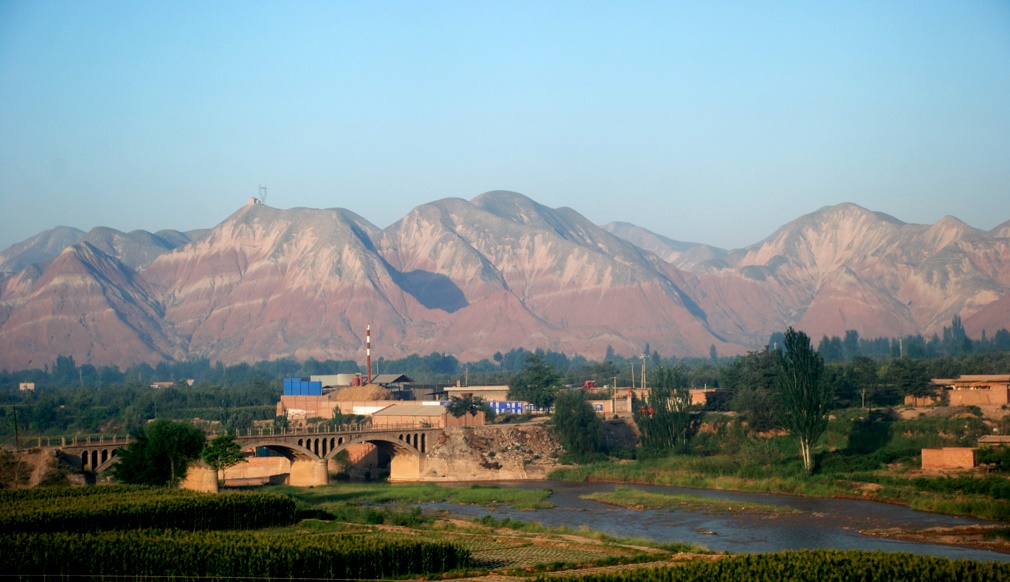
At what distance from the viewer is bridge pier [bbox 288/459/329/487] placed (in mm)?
84625

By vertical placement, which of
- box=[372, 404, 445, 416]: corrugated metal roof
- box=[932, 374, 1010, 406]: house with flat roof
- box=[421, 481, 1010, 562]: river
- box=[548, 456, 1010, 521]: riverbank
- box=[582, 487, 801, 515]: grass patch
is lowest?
box=[421, 481, 1010, 562]: river

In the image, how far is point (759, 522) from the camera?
198 ft

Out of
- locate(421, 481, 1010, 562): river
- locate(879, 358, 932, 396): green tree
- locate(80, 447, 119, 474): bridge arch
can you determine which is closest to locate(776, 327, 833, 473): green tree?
locate(421, 481, 1010, 562): river

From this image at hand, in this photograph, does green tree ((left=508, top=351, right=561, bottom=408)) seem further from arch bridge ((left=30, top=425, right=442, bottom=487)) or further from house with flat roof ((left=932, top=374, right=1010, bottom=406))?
house with flat roof ((left=932, top=374, right=1010, bottom=406))

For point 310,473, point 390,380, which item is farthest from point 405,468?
point 390,380

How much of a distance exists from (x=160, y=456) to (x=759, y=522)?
120 feet

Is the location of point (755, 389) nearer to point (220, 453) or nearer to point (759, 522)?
point (759, 522)

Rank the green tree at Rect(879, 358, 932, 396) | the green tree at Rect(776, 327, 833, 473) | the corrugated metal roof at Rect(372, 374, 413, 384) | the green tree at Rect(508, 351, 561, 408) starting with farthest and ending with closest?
the corrugated metal roof at Rect(372, 374, 413, 384) → the green tree at Rect(508, 351, 561, 408) → the green tree at Rect(879, 358, 932, 396) → the green tree at Rect(776, 327, 833, 473)

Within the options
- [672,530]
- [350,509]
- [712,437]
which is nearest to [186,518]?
[350,509]

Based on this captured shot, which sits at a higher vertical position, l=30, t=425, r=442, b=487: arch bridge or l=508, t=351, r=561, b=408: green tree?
l=508, t=351, r=561, b=408: green tree

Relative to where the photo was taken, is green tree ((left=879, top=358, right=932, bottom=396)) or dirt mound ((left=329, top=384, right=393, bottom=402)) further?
dirt mound ((left=329, top=384, right=393, bottom=402))

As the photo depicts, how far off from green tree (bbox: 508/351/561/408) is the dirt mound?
16347 millimetres

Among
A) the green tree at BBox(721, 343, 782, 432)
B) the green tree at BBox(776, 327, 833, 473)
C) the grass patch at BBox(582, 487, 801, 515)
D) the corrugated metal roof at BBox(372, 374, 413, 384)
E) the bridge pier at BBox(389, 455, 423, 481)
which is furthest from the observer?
the corrugated metal roof at BBox(372, 374, 413, 384)

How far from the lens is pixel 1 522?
139 feet
